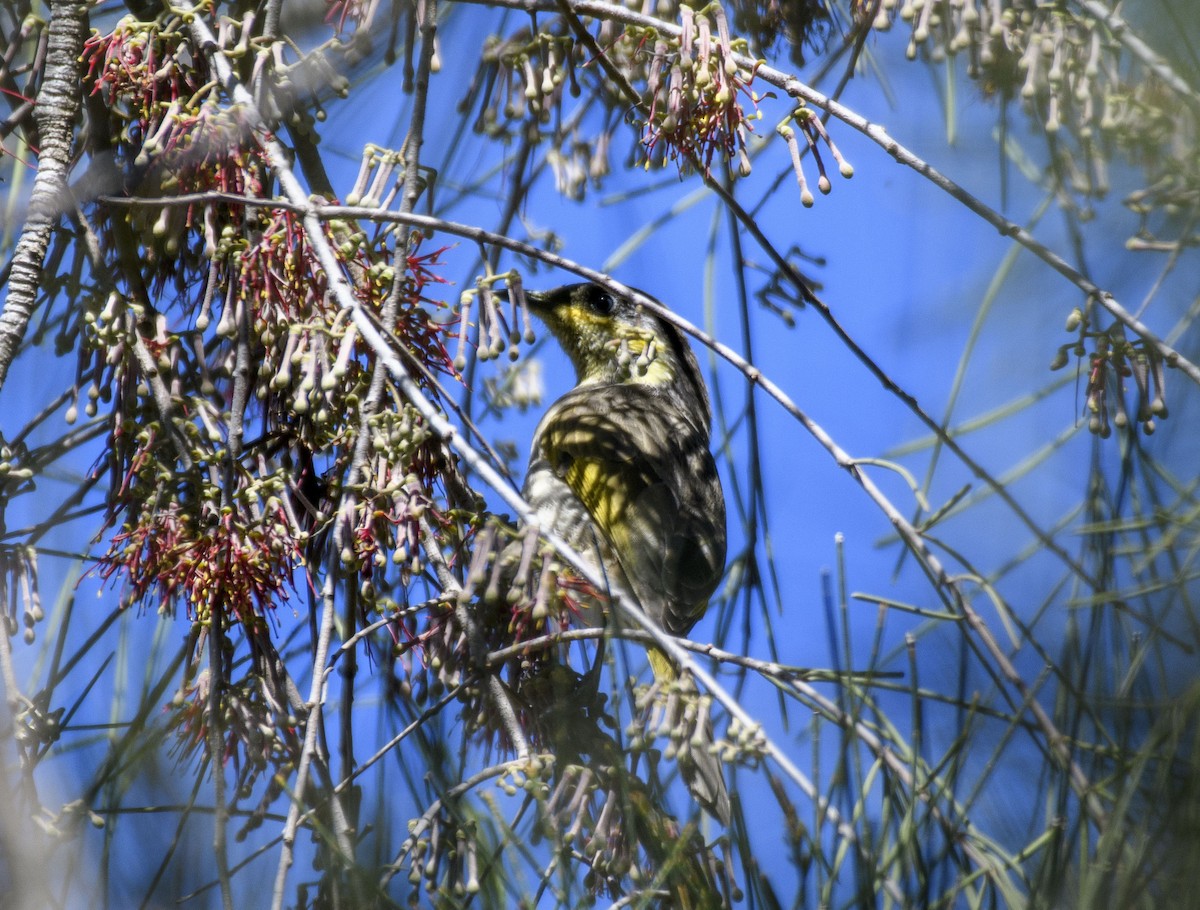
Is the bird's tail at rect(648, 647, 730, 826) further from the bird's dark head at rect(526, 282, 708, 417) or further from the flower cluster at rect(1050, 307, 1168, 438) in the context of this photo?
the bird's dark head at rect(526, 282, 708, 417)

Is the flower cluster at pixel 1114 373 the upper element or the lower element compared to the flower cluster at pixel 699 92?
lower

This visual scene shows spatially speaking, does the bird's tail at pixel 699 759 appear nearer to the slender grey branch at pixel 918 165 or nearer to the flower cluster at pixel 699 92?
the slender grey branch at pixel 918 165

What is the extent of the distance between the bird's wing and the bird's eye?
605 mm

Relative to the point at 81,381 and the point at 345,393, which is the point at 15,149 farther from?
the point at 345,393

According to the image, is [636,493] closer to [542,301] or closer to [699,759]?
[542,301]

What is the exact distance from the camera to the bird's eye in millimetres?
4895

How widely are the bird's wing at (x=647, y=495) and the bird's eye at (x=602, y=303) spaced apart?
0.60 meters

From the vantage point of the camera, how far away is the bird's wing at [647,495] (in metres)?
3.75

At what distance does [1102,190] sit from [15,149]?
226 cm

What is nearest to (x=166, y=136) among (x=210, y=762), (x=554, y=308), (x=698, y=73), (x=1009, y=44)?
(x=698, y=73)

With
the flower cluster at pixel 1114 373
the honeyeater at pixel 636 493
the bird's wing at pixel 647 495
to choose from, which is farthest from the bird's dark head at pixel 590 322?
the flower cluster at pixel 1114 373

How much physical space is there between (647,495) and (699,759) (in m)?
2.38

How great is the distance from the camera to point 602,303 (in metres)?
4.91

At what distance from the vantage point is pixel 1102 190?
1.42m
